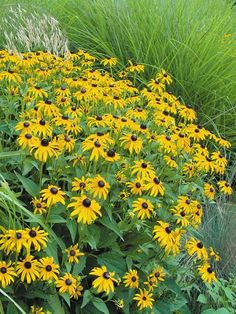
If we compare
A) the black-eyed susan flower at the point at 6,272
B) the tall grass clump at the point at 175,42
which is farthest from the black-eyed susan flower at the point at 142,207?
the tall grass clump at the point at 175,42

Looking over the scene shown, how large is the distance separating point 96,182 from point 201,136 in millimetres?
817

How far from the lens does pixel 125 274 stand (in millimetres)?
1938

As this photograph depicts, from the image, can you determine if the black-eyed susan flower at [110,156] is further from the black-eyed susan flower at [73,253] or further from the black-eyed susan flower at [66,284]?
the black-eyed susan flower at [66,284]

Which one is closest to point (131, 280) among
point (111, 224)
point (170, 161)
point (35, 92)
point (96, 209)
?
point (111, 224)

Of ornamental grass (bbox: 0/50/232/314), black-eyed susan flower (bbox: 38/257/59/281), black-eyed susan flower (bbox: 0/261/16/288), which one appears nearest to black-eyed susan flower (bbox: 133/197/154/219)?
ornamental grass (bbox: 0/50/232/314)

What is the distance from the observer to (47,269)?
5.55 ft

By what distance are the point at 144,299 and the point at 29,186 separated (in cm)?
52

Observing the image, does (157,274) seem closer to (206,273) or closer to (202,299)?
(206,273)

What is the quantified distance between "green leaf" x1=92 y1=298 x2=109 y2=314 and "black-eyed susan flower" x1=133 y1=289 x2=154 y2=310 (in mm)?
107

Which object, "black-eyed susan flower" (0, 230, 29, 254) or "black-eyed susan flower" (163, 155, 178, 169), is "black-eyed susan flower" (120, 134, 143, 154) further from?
"black-eyed susan flower" (0, 230, 29, 254)

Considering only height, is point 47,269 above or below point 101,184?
below

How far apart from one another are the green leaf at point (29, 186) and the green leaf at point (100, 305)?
386 millimetres

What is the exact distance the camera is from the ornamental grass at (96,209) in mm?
1784

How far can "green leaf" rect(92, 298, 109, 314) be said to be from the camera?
1841mm
